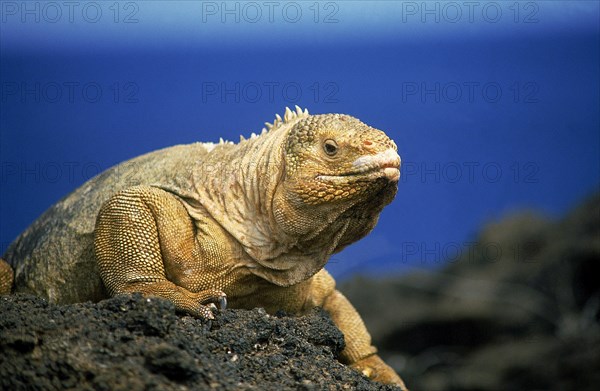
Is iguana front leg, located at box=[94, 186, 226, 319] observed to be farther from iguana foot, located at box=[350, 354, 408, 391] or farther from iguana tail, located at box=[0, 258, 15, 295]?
iguana foot, located at box=[350, 354, 408, 391]

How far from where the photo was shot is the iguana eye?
5.94 m

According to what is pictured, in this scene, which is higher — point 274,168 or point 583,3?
point 583,3

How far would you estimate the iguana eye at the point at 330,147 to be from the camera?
5938mm

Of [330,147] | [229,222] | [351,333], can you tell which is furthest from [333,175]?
[351,333]

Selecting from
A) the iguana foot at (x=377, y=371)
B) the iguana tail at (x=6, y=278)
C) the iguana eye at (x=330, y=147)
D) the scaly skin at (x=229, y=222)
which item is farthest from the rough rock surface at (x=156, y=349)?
the iguana tail at (x=6, y=278)

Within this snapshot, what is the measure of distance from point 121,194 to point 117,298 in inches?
51.8

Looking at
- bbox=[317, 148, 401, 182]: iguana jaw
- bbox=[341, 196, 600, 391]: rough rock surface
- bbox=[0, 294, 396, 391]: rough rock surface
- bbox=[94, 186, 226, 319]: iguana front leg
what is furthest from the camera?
bbox=[341, 196, 600, 391]: rough rock surface

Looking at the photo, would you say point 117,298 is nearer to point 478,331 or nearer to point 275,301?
point 275,301

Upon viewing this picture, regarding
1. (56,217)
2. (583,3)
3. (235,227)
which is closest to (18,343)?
(235,227)

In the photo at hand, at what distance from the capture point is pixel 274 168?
20.5 ft

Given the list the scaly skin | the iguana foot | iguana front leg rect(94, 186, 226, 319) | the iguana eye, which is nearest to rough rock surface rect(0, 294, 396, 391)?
the scaly skin

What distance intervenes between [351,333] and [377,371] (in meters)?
0.41

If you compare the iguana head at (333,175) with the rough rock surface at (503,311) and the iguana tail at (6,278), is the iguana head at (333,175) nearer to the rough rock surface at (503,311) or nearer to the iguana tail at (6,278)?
the iguana tail at (6,278)

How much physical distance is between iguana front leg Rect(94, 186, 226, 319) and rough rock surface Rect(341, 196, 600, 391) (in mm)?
9181
